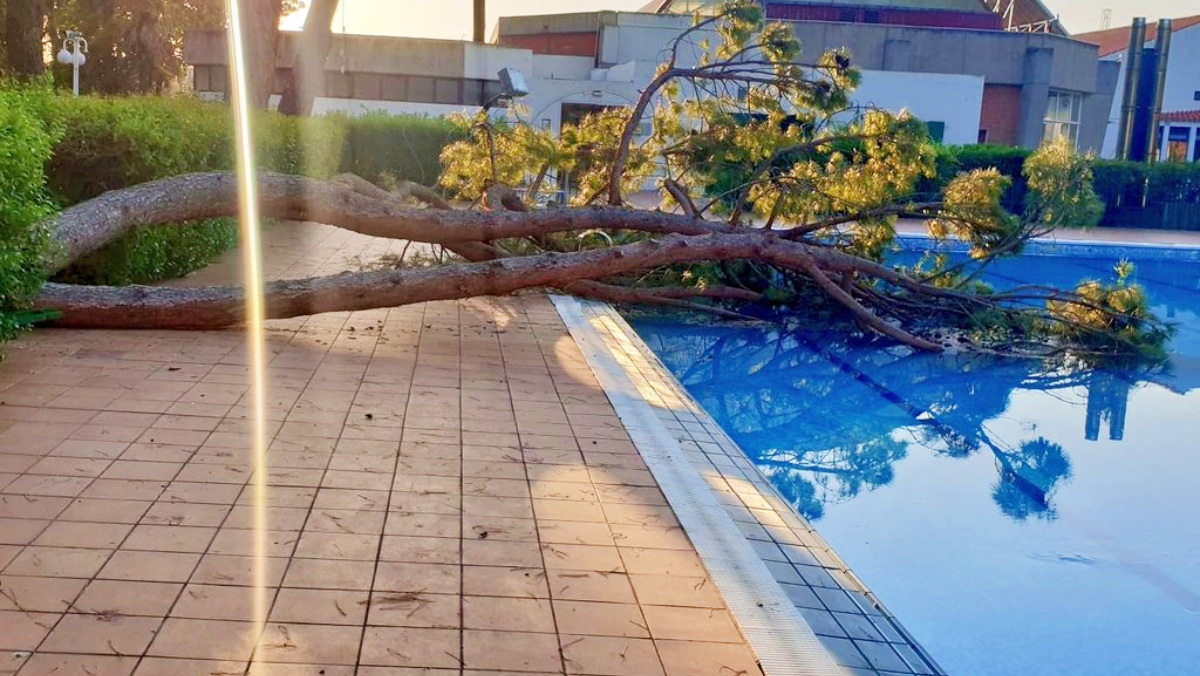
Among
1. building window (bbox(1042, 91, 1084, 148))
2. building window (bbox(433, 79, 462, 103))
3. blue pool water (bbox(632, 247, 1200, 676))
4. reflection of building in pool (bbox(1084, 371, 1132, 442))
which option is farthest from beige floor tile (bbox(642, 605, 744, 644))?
building window (bbox(1042, 91, 1084, 148))

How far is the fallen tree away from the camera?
808 centimetres

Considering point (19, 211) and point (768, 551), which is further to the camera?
point (19, 211)

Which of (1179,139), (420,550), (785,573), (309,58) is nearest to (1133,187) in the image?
(1179,139)

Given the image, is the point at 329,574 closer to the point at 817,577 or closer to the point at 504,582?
the point at 504,582

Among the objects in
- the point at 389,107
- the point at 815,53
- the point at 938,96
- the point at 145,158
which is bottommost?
the point at 145,158

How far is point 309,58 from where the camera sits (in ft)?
58.6

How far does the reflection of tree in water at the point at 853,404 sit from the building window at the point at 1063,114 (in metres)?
27.1

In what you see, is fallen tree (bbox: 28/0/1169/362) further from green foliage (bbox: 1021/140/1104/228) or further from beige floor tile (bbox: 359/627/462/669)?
beige floor tile (bbox: 359/627/462/669)

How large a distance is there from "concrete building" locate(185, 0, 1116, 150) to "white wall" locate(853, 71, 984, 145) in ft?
0.09

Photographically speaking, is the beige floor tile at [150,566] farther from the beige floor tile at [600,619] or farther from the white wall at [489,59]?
the white wall at [489,59]

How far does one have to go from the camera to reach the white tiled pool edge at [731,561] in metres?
3.16

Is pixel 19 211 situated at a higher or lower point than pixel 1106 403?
higher

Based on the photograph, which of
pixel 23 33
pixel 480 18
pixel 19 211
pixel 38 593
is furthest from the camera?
pixel 480 18

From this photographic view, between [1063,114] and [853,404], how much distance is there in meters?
30.1
